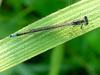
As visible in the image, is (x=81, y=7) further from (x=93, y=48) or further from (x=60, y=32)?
(x=93, y=48)

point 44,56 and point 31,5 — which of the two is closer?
point 31,5

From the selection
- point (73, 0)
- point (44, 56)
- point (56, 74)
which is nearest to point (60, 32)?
point (73, 0)

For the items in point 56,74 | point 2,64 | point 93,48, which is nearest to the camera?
point 2,64

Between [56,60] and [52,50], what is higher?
[52,50]

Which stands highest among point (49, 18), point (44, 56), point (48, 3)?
point (48, 3)

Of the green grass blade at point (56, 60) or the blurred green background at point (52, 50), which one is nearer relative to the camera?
the green grass blade at point (56, 60)

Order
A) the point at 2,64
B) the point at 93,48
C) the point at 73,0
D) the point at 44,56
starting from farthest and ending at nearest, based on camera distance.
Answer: the point at 44,56 < the point at 93,48 < the point at 73,0 < the point at 2,64

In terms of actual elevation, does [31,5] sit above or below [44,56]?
above

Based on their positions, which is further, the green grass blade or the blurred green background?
the blurred green background
